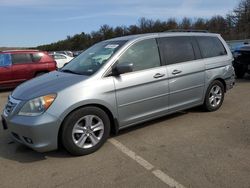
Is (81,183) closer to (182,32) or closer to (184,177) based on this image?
(184,177)

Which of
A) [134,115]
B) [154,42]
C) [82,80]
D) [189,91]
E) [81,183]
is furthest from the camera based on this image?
[189,91]

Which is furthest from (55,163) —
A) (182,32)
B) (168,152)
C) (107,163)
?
(182,32)

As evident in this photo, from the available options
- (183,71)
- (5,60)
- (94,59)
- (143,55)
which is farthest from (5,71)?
(183,71)

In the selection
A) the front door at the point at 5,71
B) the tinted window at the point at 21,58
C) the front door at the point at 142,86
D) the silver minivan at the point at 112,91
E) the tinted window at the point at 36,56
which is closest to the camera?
the silver minivan at the point at 112,91

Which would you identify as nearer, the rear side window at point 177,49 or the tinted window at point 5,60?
the rear side window at point 177,49

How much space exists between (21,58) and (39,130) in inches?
346

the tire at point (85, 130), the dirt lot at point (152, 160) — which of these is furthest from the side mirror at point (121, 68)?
the dirt lot at point (152, 160)

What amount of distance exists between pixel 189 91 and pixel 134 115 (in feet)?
4.64

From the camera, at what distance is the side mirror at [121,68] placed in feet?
16.4

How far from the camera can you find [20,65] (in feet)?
40.5

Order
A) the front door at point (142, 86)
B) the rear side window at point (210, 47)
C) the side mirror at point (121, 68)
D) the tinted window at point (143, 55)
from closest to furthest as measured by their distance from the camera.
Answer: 1. the side mirror at point (121, 68)
2. the front door at point (142, 86)
3. the tinted window at point (143, 55)
4. the rear side window at point (210, 47)

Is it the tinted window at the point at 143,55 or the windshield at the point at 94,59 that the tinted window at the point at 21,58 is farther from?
the tinted window at the point at 143,55

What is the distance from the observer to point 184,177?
3.89 metres

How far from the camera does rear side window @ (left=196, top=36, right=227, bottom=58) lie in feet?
21.5
